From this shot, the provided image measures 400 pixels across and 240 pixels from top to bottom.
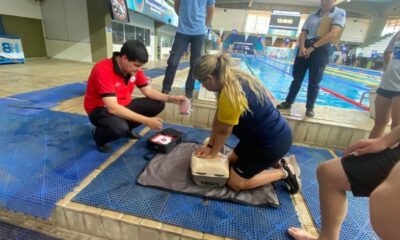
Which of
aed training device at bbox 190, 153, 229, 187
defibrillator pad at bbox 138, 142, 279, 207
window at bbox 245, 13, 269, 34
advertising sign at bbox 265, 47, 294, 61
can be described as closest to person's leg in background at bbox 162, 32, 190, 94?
defibrillator pad at bbox 138, 142, 279, 207

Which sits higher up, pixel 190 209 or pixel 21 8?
pixel 21 8

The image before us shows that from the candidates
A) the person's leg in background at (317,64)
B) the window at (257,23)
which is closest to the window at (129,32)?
the person's leg in background at (317,64)

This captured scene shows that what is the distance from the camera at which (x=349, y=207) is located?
1601mm

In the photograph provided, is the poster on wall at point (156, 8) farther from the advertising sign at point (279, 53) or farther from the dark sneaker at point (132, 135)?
the advertising sign at point (279, 53)

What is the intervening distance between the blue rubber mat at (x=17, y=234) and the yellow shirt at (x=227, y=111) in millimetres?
1280

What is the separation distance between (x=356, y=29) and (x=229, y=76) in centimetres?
2452

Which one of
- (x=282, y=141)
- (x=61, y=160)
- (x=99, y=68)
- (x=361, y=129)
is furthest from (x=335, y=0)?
(x=61, y=160)

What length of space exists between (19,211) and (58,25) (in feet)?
30.1

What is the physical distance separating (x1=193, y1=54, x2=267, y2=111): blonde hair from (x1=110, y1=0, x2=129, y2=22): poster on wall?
6240 millimetres

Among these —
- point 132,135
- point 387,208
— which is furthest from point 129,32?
point 387,208

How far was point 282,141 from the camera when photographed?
149 cm

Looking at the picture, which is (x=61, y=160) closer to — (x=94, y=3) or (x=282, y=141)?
(x=282, y=141)

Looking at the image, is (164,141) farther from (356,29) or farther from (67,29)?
(356,29)

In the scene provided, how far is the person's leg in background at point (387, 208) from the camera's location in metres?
0.39
